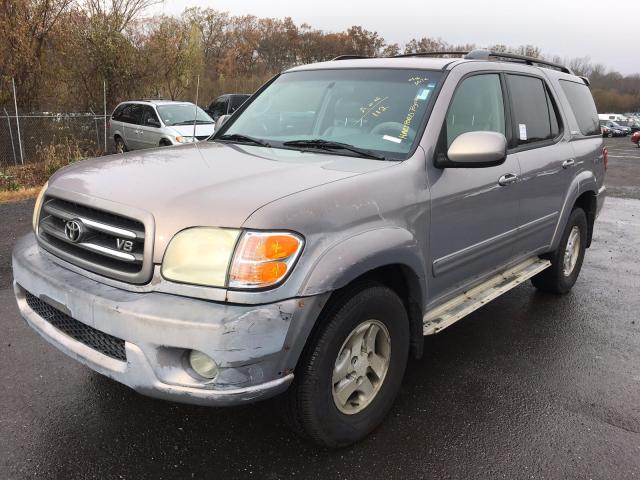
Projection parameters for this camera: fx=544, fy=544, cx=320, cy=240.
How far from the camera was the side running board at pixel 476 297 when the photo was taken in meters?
3.18

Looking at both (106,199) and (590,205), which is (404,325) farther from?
(590,205)

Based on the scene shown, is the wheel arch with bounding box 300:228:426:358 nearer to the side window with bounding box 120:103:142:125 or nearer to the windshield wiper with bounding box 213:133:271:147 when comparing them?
the windshield wiper with bounding box 213:133:271:147

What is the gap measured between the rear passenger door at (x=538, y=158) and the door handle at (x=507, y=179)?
A: 0.31ft

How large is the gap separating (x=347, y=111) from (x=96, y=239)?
5.63ft

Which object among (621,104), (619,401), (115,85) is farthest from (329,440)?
(621,104)

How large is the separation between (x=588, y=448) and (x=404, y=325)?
1116 millimetres

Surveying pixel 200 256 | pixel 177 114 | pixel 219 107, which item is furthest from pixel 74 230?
pixel 219 107

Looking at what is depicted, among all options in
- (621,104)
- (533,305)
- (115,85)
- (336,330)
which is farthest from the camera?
(621,104)

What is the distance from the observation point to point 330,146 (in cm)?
317

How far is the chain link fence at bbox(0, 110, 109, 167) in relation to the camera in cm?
1227

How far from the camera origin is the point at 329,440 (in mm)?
2561

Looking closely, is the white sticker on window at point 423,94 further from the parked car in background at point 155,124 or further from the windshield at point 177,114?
the windshield at point 177,114

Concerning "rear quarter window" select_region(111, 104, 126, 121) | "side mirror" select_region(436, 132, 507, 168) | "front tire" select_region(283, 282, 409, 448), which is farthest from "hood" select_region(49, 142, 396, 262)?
"rear quarter window" select_region(111, 104, 126, 121)

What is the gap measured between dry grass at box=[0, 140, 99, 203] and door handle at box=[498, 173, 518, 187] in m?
7.86
